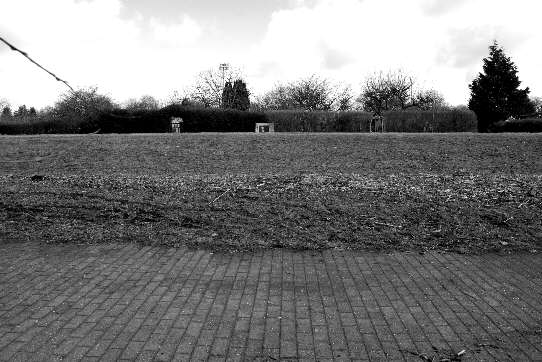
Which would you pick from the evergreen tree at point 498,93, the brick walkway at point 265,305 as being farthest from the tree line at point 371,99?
the brick walkway at point 265,305

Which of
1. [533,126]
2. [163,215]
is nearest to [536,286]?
[163,215]

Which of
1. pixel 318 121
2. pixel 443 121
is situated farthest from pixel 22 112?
pixel 443 121

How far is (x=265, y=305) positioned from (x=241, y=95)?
47525mm

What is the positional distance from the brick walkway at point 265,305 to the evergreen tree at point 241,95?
44.2 metres

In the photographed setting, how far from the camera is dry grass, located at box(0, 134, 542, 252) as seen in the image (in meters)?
6.22

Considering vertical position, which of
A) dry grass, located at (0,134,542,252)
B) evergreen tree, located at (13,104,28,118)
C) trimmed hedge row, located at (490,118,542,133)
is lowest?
dry grass, located at (0,134,542,252)

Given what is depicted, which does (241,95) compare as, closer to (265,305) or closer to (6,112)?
(6,112)

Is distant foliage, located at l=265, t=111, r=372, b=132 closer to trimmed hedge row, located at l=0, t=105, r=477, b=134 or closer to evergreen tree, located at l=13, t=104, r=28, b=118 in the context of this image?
trimmed hedge row, located at l=0, t=105, r=477, b=134

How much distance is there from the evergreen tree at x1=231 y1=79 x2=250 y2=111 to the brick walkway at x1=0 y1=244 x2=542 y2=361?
1741 inches

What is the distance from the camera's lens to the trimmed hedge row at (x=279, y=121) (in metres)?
24.7

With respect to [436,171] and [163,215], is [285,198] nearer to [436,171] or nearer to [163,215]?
[163,215]

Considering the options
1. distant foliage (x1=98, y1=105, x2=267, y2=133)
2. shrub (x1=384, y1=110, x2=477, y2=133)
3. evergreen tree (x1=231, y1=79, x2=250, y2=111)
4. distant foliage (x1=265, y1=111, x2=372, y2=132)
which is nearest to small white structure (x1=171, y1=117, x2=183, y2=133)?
distant foliage (x1=98, y1=105, x2=267, y2=133)

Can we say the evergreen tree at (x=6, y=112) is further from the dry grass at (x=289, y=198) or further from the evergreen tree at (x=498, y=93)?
the evergreen tree at (x=498, y=93)

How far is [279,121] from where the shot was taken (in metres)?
25.0
